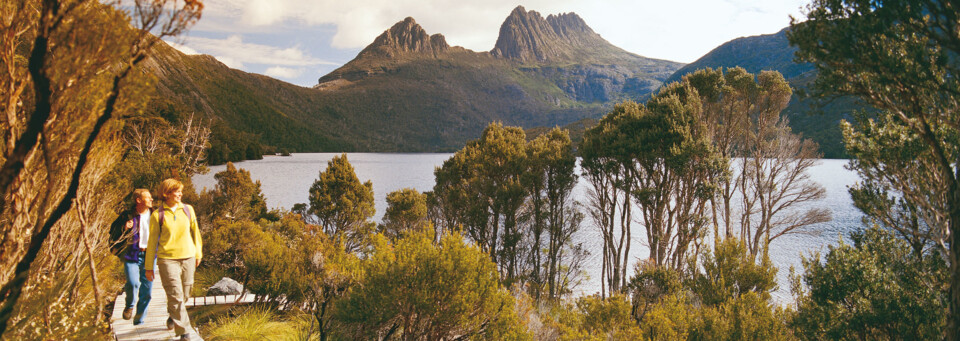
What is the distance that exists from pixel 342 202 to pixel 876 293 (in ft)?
86.7

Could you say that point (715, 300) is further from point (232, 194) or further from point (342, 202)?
point (232, 194)

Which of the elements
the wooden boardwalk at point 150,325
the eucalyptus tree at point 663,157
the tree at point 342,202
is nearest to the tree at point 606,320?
the eucalyptus tree at point 663,157

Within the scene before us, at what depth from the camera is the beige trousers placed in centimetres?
556

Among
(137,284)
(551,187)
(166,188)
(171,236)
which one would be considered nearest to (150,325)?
(137,284)

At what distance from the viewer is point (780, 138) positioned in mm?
24281

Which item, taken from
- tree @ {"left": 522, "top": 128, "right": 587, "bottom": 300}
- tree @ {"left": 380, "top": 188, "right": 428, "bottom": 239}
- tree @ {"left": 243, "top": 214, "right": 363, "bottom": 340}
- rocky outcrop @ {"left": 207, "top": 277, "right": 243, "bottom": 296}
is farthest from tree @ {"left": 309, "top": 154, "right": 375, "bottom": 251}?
tree @ {"left": 243, "top": 214, "right": 363, "bottom": 340}

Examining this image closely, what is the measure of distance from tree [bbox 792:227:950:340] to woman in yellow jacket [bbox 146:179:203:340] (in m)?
13.6

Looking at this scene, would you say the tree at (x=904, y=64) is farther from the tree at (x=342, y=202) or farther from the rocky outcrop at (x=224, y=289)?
the tree at (x=342, y=202)

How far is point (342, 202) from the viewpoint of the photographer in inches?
1135

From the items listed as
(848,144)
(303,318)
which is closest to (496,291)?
(303,318)

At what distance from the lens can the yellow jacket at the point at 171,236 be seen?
5477 millimetres

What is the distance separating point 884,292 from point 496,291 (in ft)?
30.6

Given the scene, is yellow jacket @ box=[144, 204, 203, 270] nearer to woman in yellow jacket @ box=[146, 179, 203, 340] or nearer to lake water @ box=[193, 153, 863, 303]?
woman in yellow jacket @ box=[146, 179, 203, 340]

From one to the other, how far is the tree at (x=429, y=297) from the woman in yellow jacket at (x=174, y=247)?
3.20m
